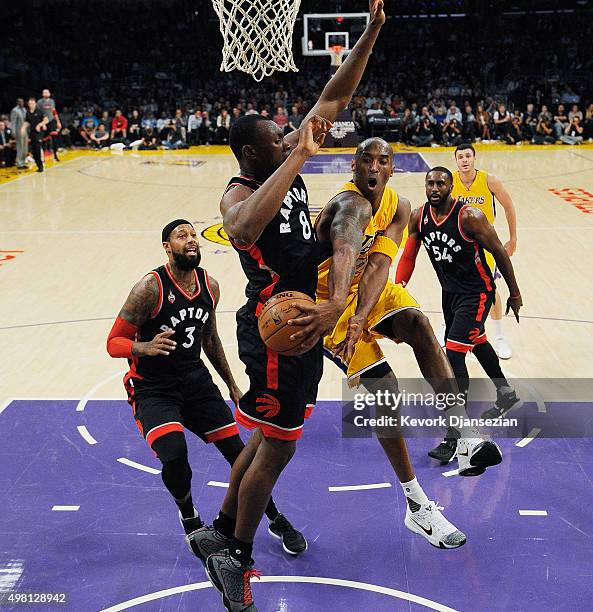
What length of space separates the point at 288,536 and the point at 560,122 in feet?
68.1

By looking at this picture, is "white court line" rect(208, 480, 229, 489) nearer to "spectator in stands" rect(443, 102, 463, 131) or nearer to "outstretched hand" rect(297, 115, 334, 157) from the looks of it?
"outstretched hand" rect(297, 115, 334, 157)

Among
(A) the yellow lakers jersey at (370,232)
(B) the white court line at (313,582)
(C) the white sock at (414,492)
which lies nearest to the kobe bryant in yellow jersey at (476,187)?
(A) the yellow lakers jersey at (370,232)

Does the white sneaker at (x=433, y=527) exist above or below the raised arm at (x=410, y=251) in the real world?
below

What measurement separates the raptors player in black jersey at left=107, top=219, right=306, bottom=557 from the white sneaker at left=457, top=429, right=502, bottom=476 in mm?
964

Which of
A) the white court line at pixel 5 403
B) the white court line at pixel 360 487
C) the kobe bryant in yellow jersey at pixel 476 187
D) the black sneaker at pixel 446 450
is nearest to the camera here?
the white court line at pixel 360 487

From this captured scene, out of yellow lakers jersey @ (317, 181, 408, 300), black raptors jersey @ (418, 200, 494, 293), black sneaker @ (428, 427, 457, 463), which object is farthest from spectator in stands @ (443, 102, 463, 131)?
yellow lakers jersey @ (317, 181, 408, 300)

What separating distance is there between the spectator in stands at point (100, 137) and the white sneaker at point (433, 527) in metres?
20.6

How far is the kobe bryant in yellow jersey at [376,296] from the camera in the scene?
3.74 meters

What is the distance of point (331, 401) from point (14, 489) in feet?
7.63

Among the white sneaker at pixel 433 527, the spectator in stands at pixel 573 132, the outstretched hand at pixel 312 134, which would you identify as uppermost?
the outstretched hand at pixel 312 134

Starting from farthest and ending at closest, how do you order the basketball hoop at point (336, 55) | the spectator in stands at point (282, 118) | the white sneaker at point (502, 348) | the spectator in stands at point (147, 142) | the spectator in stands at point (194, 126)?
1. the spectator in stands at point (194, 126)
2. the spectator in stands at point (147, 142)
3. the spectator in stands at point (282, 118)
4. the basketball hoop at point (336, 55)
5. the white sneaker at point (502, 348)

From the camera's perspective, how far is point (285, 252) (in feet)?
11.9

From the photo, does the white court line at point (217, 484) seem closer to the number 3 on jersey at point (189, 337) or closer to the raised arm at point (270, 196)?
the number 3 on jersey at point (189, 337)

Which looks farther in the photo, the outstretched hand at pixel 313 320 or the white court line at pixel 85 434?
the white court line at pixel 85 434
